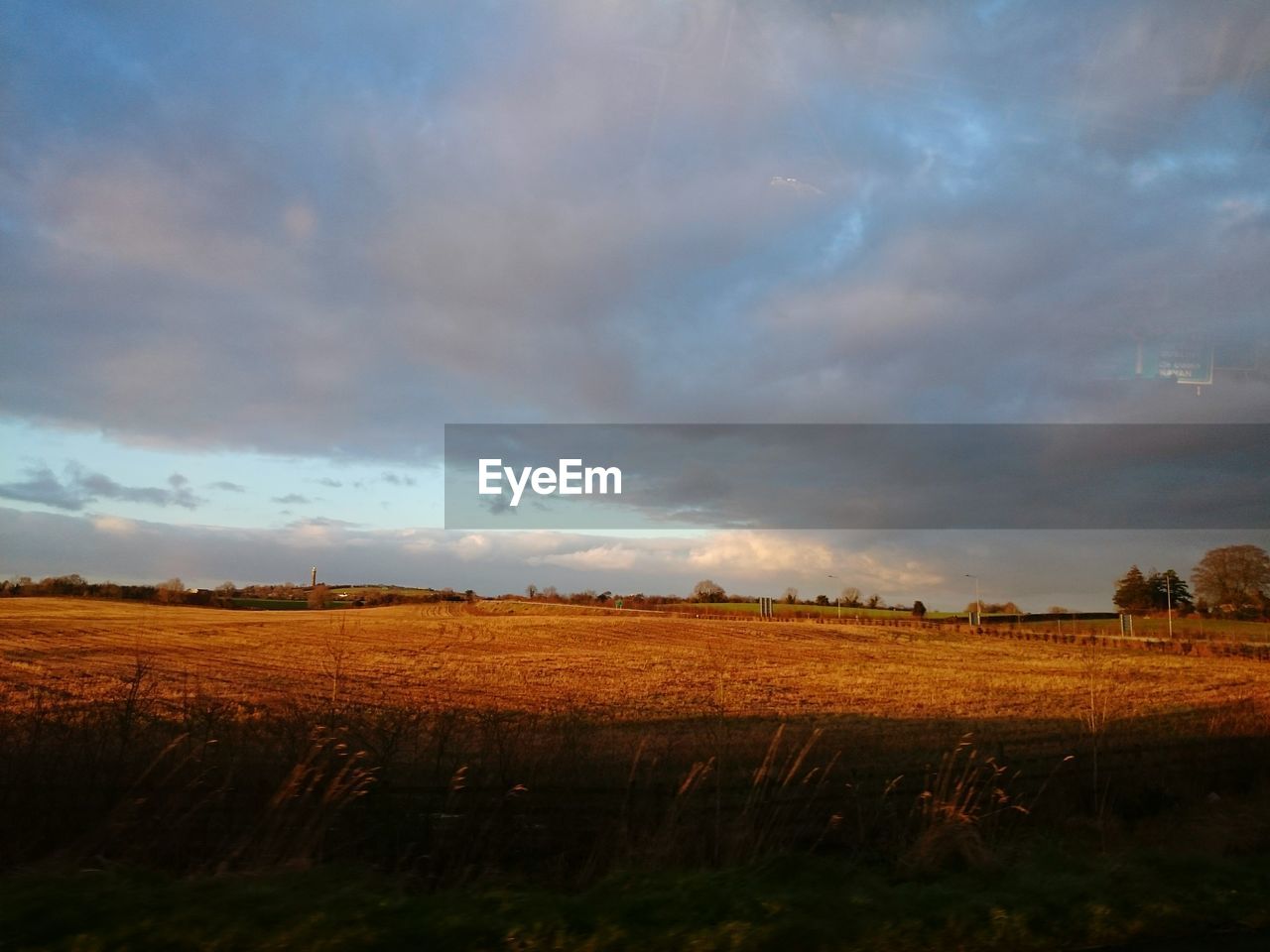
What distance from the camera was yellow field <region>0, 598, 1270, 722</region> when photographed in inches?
881

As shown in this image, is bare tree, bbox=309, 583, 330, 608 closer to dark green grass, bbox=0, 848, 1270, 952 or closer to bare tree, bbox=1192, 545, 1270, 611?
bare tree, bbox=1192, 545, 1270, 611

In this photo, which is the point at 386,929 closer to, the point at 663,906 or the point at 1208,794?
the point at 663,906

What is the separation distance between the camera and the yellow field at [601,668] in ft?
73.4

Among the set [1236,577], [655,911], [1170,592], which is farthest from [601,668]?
[1170,592]

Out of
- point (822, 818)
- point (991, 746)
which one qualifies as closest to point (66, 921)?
point (822, 818)

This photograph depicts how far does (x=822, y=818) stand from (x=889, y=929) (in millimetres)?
3552

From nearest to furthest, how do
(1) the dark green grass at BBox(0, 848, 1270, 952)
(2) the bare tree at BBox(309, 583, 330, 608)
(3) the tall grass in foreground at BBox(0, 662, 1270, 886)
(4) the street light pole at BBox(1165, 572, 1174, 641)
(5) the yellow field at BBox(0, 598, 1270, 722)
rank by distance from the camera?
1. (1) the dark green grass at BBox(0, 848, 1270, 952)
2. (3) the tall grass in foreground at BBox(0, 662, 1270, 886)
3. (5) the yellow field at BBox(0, 598, 1270, 722)
4. (4) the street light pole at BBox(1165, 572, 1174, 641)
5. (2) the bare tree at BBox(309, 583, 330, 608)

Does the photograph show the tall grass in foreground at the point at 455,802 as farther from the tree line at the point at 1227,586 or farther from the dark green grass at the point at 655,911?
the tree line at the point at 1227,586

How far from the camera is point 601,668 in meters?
32.8

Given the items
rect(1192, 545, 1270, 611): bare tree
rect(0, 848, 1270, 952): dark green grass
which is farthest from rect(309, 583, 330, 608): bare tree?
rect(0, 848, 1270, 952): dark green grass

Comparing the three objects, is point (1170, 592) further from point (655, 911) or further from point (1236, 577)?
point (655, 911)

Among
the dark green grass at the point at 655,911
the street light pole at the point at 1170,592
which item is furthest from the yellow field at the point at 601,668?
the street light pole at the point at 1170,592

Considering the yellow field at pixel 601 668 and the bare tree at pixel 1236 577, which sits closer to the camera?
the yellow field at pixel 601 668

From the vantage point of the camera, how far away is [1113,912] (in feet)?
20.5
